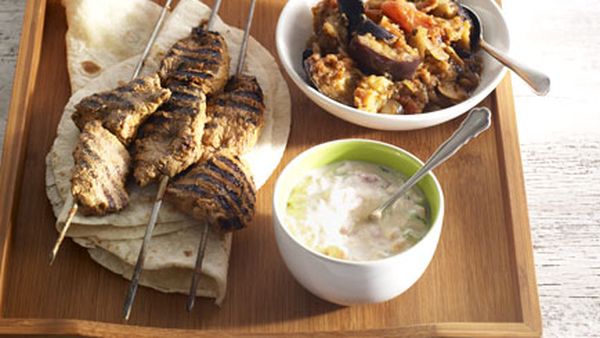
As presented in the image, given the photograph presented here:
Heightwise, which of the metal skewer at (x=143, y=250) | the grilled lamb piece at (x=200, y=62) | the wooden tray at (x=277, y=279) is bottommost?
the wooden tray at (x=277, y=279)

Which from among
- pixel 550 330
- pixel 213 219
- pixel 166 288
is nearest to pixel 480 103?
pixel 550 330

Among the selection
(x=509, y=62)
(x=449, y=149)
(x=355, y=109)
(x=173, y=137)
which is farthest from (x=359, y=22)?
(x=173, y=137)

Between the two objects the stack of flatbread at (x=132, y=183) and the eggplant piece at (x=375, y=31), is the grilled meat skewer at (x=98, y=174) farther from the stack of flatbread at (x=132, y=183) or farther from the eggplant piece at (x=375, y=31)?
the eggplant piece at (x=375, y=31)

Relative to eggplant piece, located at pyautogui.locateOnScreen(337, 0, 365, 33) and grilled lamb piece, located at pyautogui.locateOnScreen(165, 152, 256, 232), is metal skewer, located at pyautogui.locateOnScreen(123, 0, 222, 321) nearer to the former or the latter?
grilled lamb piece, located at pyautogui.locateOnScreen(165, 152, 256, 232)

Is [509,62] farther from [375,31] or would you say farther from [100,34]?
[100,34]

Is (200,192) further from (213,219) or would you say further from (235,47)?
(235,47)

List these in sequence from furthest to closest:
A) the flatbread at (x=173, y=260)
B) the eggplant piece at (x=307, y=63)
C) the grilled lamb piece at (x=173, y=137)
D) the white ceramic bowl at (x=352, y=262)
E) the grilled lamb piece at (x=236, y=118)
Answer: the eggplant piece at (x=307, y=63) → the grilled lamb piece at (x=236, y=118) → the grilled lamb piece at (x=173, y=137) → the flatbread at (x=173, y=260) → the white ceramic bowl at (x=352, y=262)

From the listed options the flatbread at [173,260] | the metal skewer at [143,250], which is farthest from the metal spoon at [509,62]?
the metal skewer at [143,250]
